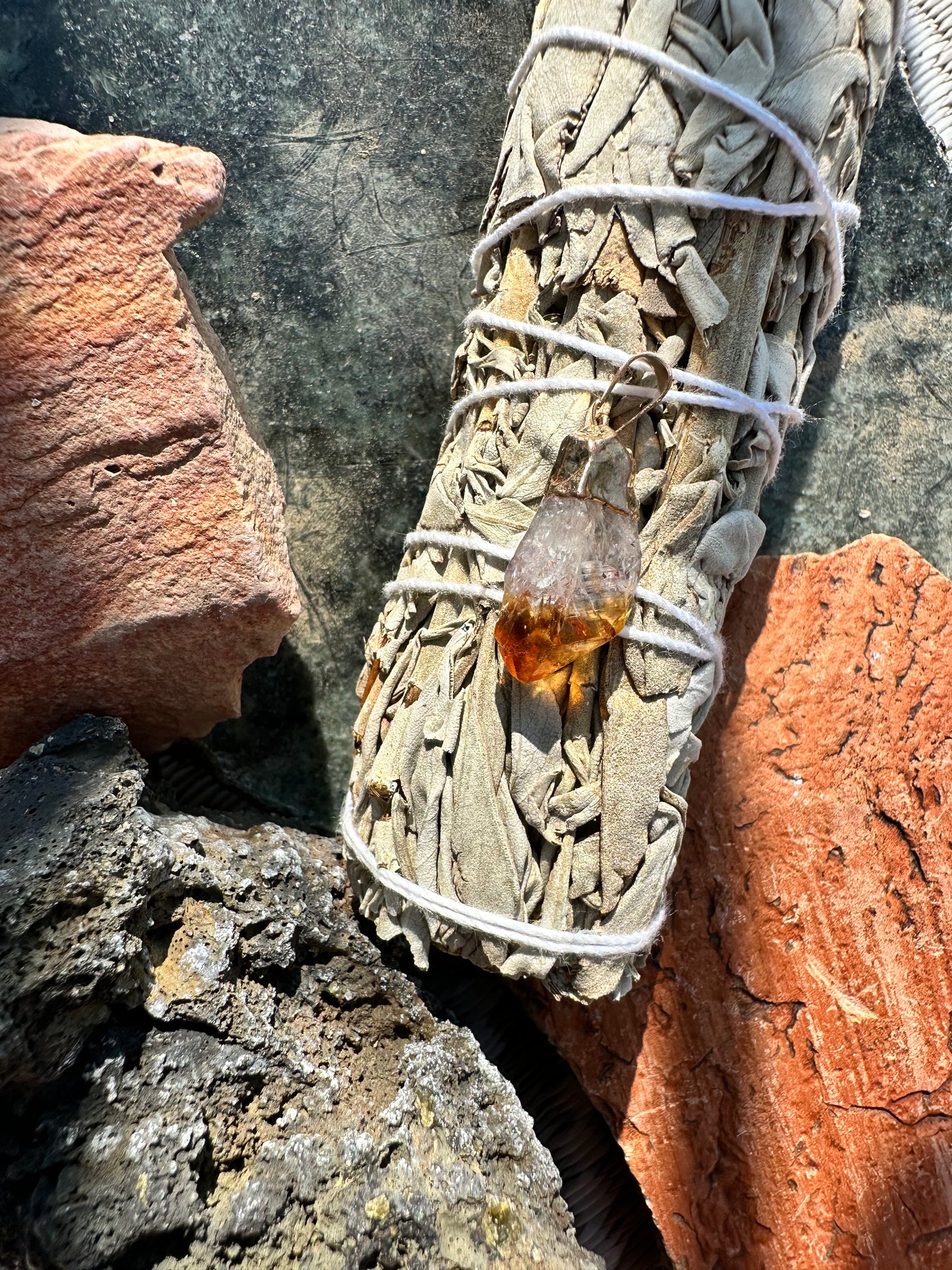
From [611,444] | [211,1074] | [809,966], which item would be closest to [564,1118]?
[809,966]

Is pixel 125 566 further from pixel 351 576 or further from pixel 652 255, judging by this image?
pixel 652 255

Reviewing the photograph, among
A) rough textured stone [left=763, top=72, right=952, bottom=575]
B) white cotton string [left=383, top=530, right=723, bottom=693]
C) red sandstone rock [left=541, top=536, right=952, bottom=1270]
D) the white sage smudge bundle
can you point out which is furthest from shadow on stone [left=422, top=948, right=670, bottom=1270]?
rough textured stone [left=763, top=72, right=952, bottom=575]

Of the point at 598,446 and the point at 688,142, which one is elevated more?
the point at 688,142

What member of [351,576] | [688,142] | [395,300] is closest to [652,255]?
[688,142]

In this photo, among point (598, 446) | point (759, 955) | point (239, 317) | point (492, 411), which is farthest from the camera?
point (239, 317)

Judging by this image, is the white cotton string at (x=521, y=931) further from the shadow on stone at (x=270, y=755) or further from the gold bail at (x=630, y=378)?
the gold bail at (x=630, y=378)

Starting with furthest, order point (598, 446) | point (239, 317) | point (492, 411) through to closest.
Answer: point (239, 317)
point (492, 411)
point (598, 446)

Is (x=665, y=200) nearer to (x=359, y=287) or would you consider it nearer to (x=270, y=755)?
(x=359, y=287)
